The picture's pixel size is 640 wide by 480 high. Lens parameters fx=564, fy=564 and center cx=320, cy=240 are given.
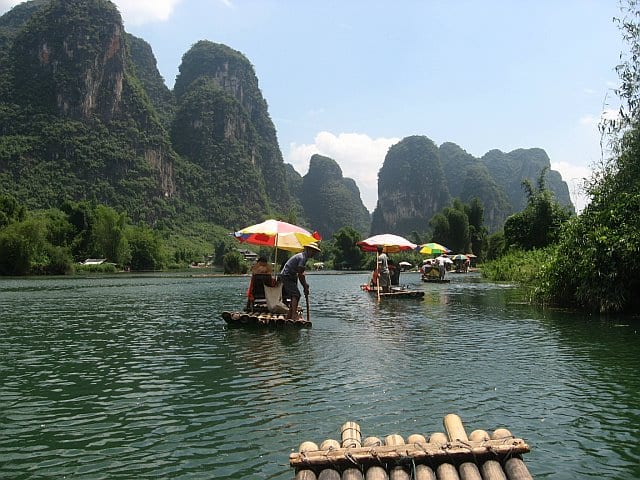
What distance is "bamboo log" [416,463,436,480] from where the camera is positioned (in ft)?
13.8

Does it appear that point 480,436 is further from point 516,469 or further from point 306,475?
point 306,475

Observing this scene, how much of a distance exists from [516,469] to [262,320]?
12.4m

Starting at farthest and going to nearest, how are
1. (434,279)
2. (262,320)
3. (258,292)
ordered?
(434,279) → (258,292) → (262,320)

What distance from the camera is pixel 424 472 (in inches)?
169

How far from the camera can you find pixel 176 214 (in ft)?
589

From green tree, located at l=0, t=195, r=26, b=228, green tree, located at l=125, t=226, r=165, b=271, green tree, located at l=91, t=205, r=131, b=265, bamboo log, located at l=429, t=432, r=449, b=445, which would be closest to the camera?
bamboo log, located at l=429, t=432, r=449, b=445

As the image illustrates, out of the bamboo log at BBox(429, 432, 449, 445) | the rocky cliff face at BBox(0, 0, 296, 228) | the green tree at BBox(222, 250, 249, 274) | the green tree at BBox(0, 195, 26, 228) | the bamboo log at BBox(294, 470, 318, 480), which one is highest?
the rocky cliff face at BBox(0, 0, 296, 228)

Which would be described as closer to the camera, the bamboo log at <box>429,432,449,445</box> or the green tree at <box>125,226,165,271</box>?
the bamboo log at <box>429,432,449,445</box>

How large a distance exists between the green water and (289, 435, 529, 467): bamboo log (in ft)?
4.89

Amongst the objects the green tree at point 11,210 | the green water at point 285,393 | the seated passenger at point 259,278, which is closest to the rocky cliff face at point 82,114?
the green tree at point 11,210

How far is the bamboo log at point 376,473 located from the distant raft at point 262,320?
11943 millimetres

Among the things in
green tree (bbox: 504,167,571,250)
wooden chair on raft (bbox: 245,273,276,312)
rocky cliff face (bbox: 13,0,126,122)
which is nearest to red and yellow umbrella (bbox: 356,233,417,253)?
wooden chair on raft (bbox: 245,273,276,312)

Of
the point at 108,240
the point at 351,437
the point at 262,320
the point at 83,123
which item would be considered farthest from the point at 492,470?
the point at 83,123

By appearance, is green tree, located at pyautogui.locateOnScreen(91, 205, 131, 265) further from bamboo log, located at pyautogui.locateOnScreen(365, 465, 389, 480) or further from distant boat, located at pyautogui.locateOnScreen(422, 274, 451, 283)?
bamboo log, located at pyautogui.locateOnScreen(365, 465, 389, 480)
